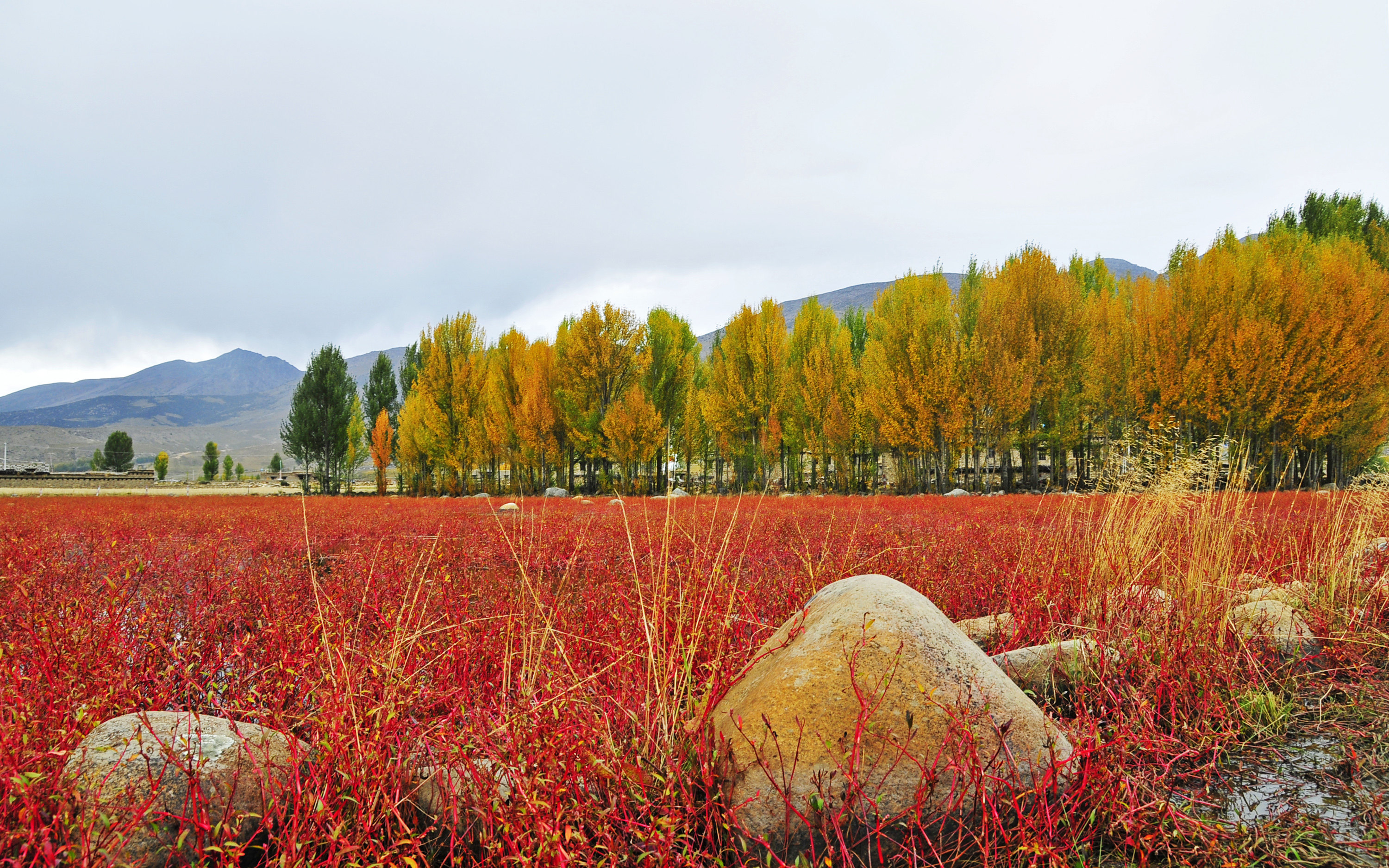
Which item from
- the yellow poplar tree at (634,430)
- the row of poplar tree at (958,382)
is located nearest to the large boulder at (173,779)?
the row of poplar tree at (958,382)

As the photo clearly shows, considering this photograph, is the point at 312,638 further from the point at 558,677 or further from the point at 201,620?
the point at 558,677

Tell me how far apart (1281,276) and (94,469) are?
84336 mm

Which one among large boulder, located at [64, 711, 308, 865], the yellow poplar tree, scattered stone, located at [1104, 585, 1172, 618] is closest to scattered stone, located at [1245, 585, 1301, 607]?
scattered stone, located at [1104, 585, 1172, 618]

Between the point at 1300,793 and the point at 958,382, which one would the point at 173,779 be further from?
the point at 958,382

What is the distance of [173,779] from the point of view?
7.38 feet

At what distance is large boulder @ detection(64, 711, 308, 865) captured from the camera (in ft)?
6.71

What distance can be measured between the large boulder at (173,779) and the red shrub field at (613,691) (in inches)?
2.7

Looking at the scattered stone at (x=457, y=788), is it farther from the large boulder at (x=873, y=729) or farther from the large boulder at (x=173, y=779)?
the large boulder at (x=873, y=729)

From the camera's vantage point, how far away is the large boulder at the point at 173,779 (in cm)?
204

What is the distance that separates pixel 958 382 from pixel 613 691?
24.3m

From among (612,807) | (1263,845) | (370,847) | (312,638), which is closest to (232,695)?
(312,638)

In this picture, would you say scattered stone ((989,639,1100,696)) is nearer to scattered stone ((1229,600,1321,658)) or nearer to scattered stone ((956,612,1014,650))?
scattered stone ((956,612,1014,650))

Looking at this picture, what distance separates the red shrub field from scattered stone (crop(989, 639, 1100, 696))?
9cm

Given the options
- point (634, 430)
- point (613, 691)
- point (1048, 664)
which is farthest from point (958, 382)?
point (613, 691)
